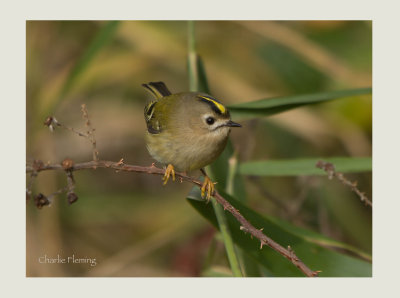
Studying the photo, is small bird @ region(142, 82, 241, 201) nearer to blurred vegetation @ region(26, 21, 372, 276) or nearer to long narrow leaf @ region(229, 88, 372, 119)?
long narrow leaf @ region(229, 88, 372, 119)

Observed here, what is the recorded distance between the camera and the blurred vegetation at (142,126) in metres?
3.21

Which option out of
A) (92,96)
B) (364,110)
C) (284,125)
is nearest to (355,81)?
(364,110)

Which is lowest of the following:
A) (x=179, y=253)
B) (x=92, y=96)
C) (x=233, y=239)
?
(x=179, y=253)

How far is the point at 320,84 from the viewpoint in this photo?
3.57 meters

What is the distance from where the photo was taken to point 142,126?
12.3ft

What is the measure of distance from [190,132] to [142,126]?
1496mm

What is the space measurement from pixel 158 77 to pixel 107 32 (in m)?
1.12

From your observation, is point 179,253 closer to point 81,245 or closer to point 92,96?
point 81,245

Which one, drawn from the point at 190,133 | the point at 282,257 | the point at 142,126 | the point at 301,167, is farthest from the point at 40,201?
the point at 142,126

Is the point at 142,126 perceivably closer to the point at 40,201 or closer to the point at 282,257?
the point at 282,257

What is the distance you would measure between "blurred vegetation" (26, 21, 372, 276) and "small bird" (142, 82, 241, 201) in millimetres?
818

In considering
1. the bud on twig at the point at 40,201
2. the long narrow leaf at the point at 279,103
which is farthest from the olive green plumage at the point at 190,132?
the bud on twig at the point at 40,201

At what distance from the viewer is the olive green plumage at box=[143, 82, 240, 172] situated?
2.21 meters

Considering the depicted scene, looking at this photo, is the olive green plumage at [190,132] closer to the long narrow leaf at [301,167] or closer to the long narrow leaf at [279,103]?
the long narrow leaf at [279,103]
